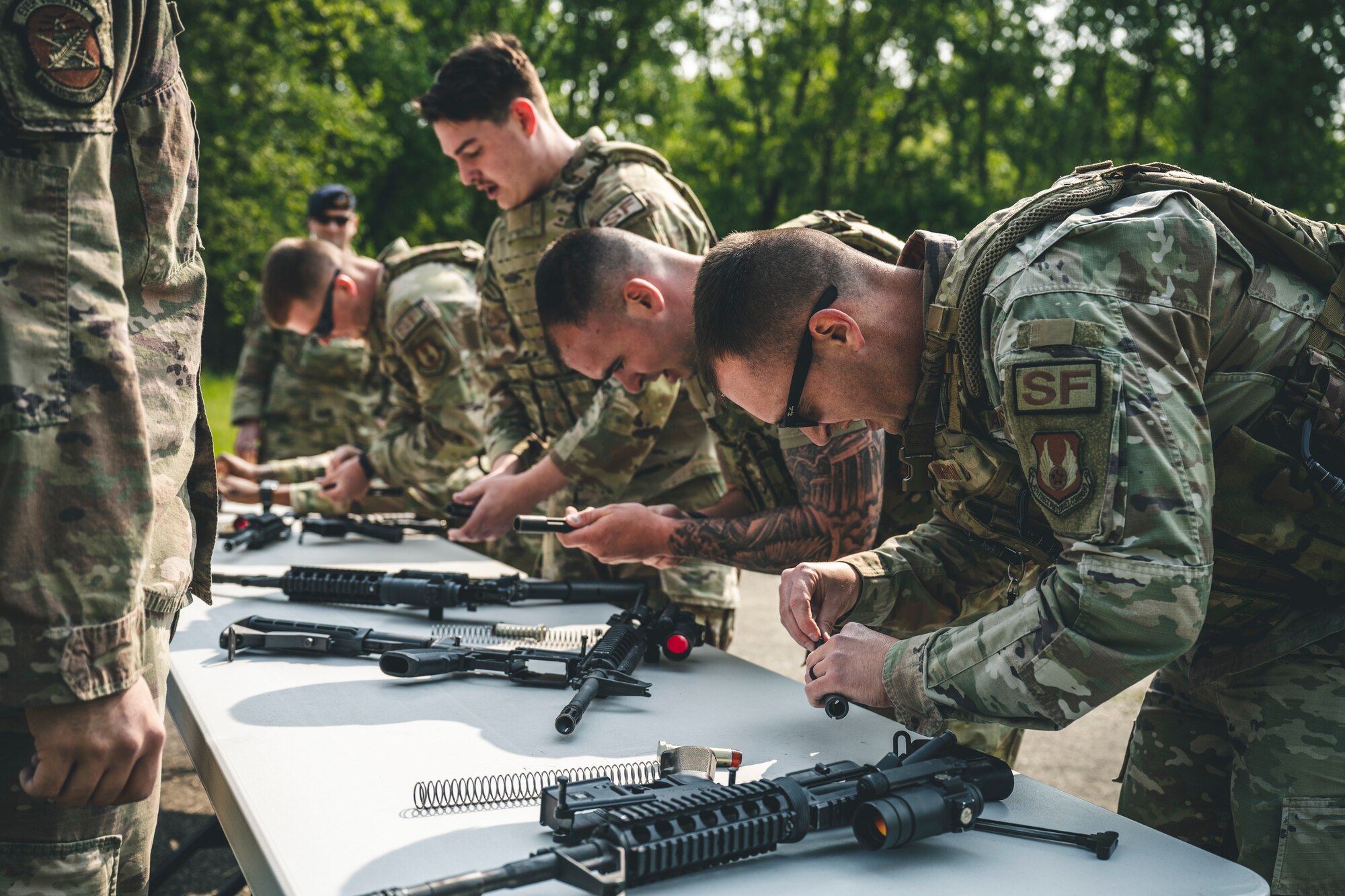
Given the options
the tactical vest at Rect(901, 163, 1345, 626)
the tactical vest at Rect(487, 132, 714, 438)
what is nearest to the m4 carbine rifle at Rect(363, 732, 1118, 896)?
the tactical vest at Rect(901, 163, 1345, 626)

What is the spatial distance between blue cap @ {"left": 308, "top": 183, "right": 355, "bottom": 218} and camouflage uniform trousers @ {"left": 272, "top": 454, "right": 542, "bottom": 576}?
199cm

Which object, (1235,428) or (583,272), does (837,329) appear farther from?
(583,272)

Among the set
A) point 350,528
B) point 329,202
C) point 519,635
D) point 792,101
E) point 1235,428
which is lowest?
point 350,528

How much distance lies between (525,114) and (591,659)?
225cm

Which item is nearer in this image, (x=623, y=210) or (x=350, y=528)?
(x=623, y=210)

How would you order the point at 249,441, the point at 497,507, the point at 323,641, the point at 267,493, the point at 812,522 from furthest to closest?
the point at 249,441 < the point at 267,493 < the point at 497,507 < the point at 812,522 < the point at 323,641

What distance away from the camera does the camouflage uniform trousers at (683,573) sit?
318 cm

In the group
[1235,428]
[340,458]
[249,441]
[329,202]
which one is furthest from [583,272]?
[249,441]

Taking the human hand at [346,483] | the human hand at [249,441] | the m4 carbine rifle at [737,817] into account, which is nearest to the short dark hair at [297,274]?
the human hand at [346,483]

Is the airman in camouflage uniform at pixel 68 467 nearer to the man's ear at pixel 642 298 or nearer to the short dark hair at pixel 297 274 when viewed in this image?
the man's ear at pixel 642 298

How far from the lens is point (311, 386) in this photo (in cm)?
661

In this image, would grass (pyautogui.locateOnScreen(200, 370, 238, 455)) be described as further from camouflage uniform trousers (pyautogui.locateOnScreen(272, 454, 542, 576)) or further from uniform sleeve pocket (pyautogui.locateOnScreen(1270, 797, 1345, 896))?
uniform sleeve pocket (pyautogui.locateOnScreen(1270, 797, 1345, 896))

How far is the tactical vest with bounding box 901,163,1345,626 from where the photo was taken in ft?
5.29

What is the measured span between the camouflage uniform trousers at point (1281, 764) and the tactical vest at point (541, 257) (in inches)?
86.2
